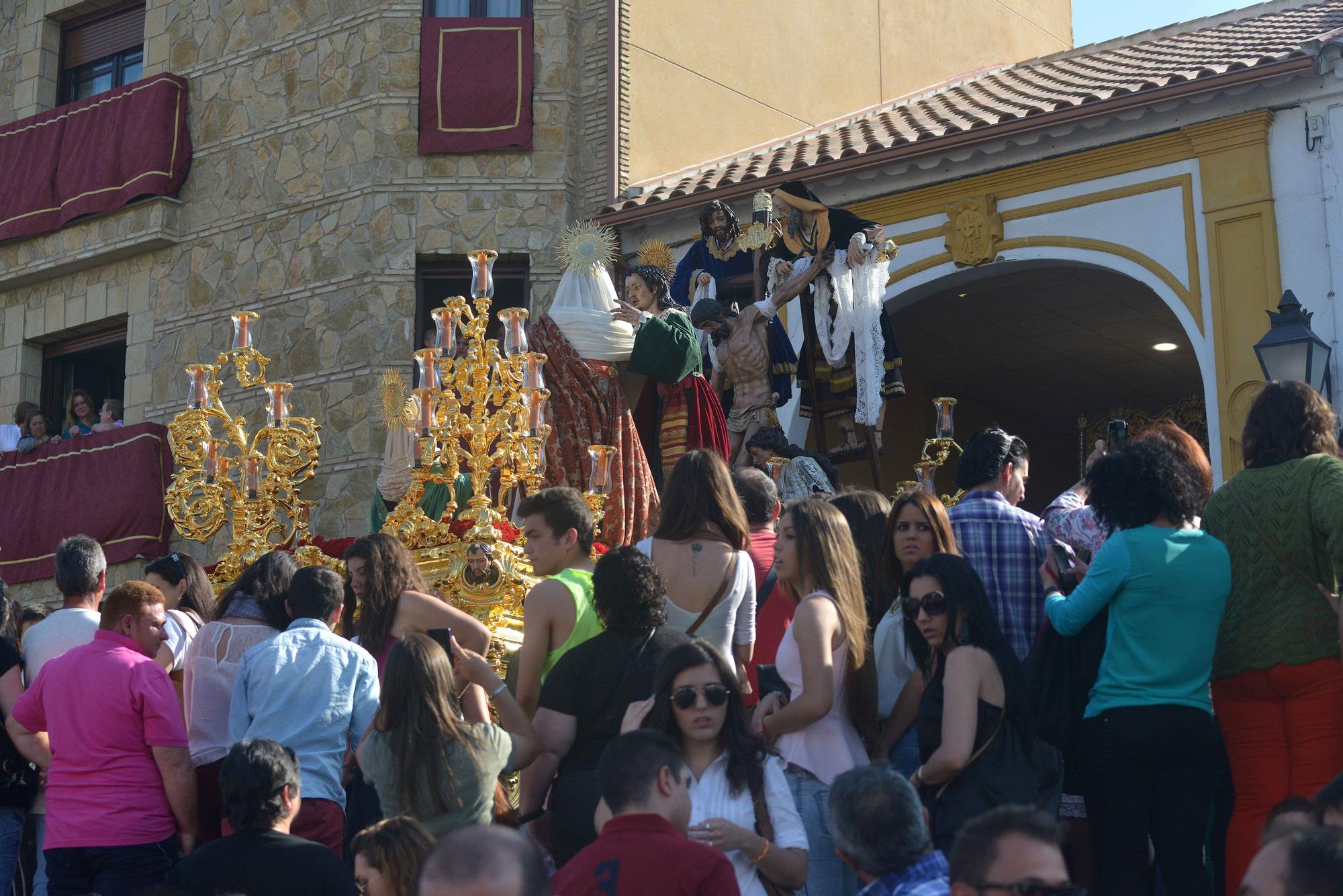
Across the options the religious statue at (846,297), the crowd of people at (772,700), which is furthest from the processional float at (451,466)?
the religious statue at (846,297)

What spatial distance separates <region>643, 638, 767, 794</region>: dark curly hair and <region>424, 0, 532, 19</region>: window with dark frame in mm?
12063

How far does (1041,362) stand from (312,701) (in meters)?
14.1

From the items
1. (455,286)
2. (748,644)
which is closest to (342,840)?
(748,644)

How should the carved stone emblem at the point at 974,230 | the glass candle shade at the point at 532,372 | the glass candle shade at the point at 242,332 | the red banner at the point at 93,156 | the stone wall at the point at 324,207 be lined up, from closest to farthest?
the glass candle shade at the point at 532,372
the glass candle shade at the point at 242,332
the carved stone emblem at the point at 974,230
the stone wall at the point at 324,207
the red banner at the point at 93,156

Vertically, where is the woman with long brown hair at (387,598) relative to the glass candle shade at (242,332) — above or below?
below

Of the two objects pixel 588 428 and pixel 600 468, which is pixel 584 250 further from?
pixel 600 468

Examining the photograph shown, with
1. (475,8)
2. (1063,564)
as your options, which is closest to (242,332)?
(1063,564)

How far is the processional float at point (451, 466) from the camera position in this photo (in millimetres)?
7734

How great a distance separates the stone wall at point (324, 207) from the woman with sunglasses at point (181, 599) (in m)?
7.98

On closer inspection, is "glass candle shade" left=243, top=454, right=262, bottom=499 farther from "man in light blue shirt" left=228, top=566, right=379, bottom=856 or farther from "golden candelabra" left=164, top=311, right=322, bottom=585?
"man in light blue shirt" left=228, top=566, right=379, bottom=856

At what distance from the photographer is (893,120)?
16.1 meters

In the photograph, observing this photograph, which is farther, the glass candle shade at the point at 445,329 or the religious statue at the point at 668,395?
the religious statue at the point at 668,395

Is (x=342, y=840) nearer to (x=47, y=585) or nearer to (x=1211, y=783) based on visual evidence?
(x=1211, y=783)

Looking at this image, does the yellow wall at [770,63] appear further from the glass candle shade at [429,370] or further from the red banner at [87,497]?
the glass candle shade at [429,370]
